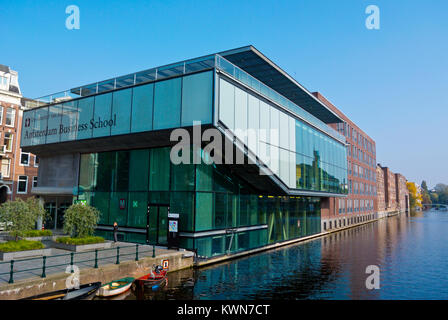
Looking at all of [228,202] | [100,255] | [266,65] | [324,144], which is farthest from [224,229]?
[324,144]

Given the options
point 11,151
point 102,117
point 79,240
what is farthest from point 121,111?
point 11,151

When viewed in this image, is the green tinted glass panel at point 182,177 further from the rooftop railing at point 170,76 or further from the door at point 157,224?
the rooftop railing at point 170,76

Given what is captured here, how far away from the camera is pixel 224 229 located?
2677cm

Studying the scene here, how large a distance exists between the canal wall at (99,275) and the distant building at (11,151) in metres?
34.0

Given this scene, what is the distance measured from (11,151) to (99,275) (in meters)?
36.7

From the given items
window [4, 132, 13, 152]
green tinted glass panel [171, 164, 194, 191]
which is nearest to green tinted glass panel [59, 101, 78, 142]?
green tinted glass panel [171, 164, 194, 191]

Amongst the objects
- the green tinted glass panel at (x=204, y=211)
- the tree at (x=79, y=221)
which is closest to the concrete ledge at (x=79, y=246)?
the tree at (x=79, y=221)

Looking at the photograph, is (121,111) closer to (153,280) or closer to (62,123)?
(62,123)

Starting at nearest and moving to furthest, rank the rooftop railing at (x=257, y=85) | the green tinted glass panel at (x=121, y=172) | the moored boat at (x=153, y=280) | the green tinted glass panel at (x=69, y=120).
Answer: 1. the moored boat at (x=153, y=280)
2. the rooftop railing at (x=257, y=85)
3. the green tinted glass panel at (x=121, y=172)
4. the green tinted glass panel at (x=69, y=120)

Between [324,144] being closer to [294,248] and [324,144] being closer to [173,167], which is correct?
[294,248]

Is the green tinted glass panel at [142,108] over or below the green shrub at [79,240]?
over

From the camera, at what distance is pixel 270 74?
1297 inches

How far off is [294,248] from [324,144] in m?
16.1

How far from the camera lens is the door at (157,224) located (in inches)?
1016
